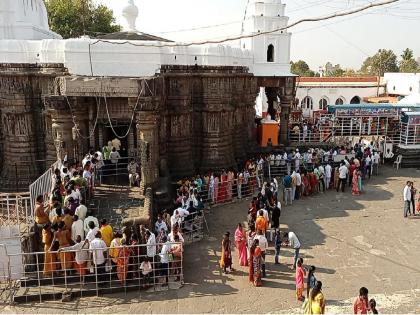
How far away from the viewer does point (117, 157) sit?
13.5 m

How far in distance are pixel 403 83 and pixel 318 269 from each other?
1223 inches

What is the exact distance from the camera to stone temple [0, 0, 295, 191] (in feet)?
39.9

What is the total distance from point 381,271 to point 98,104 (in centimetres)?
911

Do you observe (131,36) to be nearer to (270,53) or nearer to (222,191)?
(222,191)

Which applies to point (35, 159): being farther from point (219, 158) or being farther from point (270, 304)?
point (270, 304)

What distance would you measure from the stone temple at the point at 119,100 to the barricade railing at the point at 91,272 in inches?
146

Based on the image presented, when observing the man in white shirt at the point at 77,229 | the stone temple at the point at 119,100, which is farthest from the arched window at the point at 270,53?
the man in white shirt at the point at 77,229

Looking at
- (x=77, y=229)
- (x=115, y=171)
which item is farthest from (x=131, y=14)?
(x=77, y=229)

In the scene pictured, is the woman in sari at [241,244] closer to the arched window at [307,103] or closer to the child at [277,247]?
the child at [277,247]

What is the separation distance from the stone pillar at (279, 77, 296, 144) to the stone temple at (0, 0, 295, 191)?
2634mm

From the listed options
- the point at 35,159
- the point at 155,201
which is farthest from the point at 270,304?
the point at 35,159

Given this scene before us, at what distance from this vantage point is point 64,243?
28.7 ft

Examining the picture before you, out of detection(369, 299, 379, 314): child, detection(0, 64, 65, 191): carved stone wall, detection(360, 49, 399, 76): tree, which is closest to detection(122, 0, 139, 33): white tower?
detection(0, 64, 65, 191): carved stone wall

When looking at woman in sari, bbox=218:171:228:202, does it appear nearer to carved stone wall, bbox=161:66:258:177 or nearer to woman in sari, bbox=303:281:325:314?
carved stone wall, bbox=161:66:258:177
